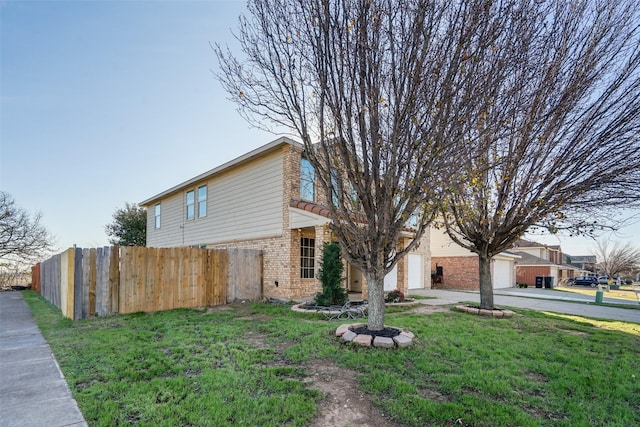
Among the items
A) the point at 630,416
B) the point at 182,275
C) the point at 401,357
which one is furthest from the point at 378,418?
Result: the point at 182,275

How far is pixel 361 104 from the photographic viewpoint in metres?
5.35

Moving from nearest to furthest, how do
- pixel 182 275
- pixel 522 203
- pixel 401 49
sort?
pixel 401 49, pixel 522 203, pixel 182 275

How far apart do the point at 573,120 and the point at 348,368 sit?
6967 mm

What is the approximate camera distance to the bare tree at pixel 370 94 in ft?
16.3

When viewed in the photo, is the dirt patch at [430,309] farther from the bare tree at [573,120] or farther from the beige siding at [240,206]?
the beige siding at [240,206]

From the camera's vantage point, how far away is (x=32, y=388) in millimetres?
3824

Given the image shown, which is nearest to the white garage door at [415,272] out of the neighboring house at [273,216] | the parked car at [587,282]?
the neighboring house at [273,216]

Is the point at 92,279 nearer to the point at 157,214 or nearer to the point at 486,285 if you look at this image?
the point at 486,285

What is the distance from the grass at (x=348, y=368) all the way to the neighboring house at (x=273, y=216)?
403 cm

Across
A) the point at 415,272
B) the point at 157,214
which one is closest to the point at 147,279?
the point at 157,214

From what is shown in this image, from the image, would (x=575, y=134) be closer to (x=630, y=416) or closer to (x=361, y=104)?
(x=361, y=104)

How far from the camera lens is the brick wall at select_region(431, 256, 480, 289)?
20.3 m

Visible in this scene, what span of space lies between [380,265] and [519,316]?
5658 mm

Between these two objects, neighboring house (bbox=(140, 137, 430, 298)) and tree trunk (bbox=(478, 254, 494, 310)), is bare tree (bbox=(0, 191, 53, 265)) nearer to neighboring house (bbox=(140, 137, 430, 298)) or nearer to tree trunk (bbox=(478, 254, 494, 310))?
neighboring house (bbox=(140, 137, 430, 298))
